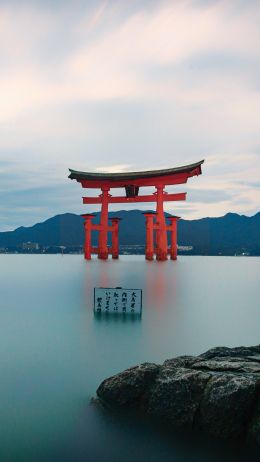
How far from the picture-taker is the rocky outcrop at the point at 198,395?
4.18 metres

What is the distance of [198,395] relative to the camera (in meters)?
→ 4.41

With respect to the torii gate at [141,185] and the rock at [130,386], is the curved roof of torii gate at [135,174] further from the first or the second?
the rock at [130,386]

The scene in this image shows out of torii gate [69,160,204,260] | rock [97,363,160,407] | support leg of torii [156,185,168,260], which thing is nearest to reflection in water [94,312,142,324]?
rock [97,363,160,407]

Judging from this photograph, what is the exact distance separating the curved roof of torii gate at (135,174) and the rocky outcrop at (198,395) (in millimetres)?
34578

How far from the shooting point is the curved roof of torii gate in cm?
3891

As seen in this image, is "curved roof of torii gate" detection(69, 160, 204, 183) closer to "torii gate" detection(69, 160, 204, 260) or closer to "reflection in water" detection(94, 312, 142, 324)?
"torii gate" detection(69, 160, 204, 260)

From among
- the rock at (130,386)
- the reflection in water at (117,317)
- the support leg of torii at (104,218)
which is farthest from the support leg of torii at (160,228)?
the rock at (130,386)

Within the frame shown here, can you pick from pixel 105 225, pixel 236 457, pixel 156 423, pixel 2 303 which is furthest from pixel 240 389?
pixel 105 225

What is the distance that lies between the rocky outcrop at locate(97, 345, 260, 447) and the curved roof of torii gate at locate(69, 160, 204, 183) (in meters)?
34.6

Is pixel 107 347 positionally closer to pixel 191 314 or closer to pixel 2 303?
pixel 191 314

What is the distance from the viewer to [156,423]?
448cm

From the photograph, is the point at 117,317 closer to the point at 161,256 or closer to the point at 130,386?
the point at 130,386

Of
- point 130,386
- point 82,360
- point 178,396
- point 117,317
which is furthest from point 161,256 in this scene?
point 178,396

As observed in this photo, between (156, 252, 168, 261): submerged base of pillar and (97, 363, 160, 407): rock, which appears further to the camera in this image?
(156, 252, 168, 261): submerged base of pillar
